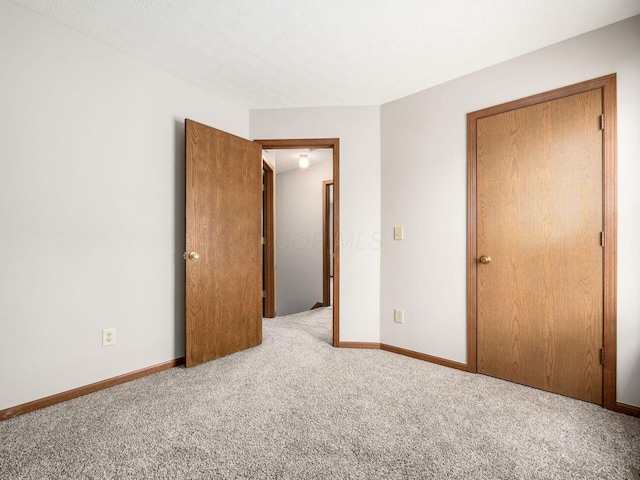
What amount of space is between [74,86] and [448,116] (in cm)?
270

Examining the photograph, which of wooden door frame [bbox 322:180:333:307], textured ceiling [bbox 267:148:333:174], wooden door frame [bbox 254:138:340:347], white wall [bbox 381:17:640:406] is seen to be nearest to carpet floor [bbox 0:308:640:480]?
white wall [bbox 381:17:640:406]

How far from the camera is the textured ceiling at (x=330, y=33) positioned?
66.2 inches

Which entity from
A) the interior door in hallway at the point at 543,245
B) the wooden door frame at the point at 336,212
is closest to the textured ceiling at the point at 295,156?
the wooden door frame at the point at 336,212

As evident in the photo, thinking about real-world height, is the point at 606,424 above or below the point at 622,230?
below

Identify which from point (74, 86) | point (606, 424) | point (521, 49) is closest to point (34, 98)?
point (74, 86)

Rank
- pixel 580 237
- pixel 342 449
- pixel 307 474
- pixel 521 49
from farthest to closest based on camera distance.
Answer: pixel 521 49
pixel 580 237
pixel 342 449
pixel 307 474

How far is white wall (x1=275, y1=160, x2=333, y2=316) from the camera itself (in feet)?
16.4

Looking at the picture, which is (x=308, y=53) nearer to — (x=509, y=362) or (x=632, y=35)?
(x=632, y=35)

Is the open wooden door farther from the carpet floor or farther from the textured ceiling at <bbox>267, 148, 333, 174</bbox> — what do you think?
the textured ceiling at <bbox>267, 148, 333, 174</bbox>

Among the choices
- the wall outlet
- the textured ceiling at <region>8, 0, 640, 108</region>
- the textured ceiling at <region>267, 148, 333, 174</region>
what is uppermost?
the textured ceiling at <region>8, 0, 640, 108</region>

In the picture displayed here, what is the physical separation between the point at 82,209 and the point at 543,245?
3.08 m

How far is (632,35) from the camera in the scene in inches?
67.8

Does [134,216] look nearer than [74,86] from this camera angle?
No

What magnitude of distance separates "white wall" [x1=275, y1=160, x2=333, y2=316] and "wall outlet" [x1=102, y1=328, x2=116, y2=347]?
3199mm
